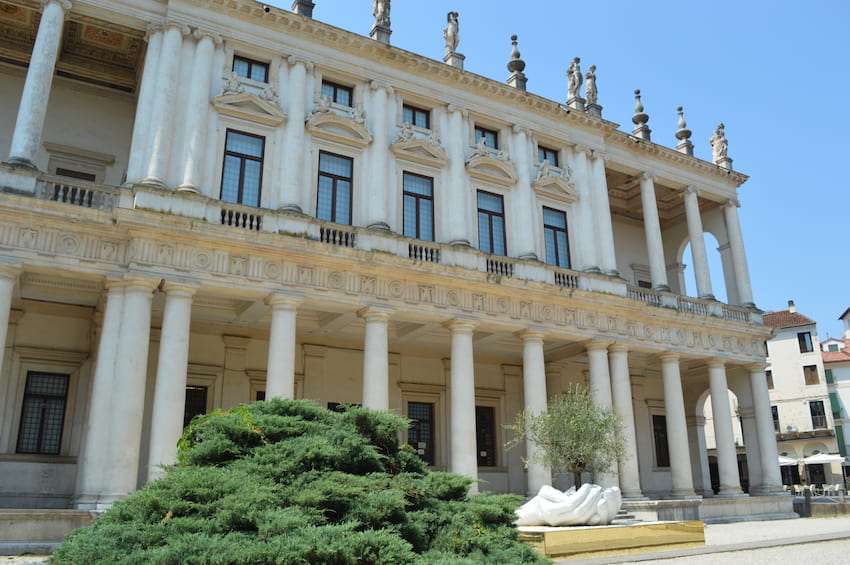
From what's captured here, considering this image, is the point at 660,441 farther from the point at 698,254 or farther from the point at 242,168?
the point at 242,168

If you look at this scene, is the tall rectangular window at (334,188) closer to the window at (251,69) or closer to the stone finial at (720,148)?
the window at (251,69)

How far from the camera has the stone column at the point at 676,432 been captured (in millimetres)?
23214

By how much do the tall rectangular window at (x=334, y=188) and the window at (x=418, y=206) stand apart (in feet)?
6.46

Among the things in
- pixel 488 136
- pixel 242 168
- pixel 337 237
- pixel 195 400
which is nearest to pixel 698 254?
pixel 488 136

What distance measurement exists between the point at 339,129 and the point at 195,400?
9.56m

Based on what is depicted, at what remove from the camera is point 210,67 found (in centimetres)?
1844

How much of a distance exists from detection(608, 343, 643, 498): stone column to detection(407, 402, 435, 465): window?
263 inches

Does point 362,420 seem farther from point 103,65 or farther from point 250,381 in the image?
point 103,65

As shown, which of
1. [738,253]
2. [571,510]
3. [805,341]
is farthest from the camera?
[805,341]

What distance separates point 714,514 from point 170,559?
21.1 metres

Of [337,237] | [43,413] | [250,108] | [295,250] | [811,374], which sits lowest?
[43,413]

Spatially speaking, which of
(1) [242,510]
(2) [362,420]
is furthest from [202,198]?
(1) [242,510]

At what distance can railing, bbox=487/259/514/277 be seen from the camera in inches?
824

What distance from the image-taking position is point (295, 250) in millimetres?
17281
